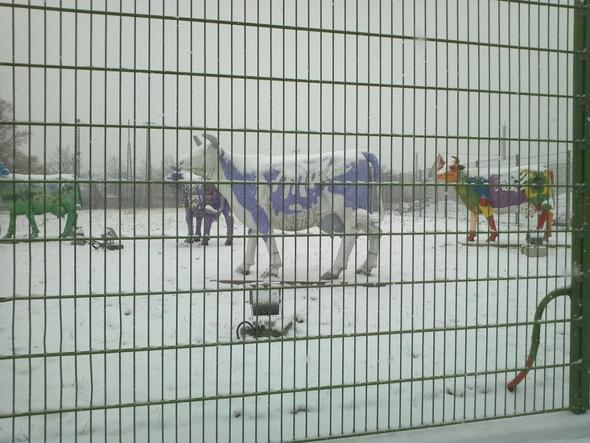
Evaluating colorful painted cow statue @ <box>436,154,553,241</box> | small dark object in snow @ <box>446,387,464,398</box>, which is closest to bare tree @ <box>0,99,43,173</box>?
colorful painted cow statue @ <box>436,154,553,241</box>

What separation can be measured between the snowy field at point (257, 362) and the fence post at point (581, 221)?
11 centimetres

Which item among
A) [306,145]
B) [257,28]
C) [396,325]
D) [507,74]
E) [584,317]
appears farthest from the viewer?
[396,325]

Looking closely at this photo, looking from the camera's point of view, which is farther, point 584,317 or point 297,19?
point 584,317

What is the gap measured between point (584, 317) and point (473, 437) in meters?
0.99

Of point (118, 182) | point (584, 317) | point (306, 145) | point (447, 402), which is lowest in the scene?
point (447, 402)

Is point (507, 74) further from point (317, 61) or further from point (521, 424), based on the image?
point (521, 424)

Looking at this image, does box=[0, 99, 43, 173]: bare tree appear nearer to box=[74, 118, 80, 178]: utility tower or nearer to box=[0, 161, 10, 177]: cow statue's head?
box=[74, 118, 80, 178]: utility tower

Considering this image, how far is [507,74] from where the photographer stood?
2.60 meters

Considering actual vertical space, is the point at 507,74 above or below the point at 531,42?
below

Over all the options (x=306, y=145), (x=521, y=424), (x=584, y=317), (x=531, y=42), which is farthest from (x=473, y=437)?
(x=531, y=42)

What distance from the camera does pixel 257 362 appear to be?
9.05 feet

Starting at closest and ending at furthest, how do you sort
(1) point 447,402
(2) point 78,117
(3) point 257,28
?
1. (2) point 78,117
2. (3) point 257,28
3. (1) point 447,402

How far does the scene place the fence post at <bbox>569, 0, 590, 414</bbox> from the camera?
2744 millimetres

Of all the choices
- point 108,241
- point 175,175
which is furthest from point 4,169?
point 175,175
